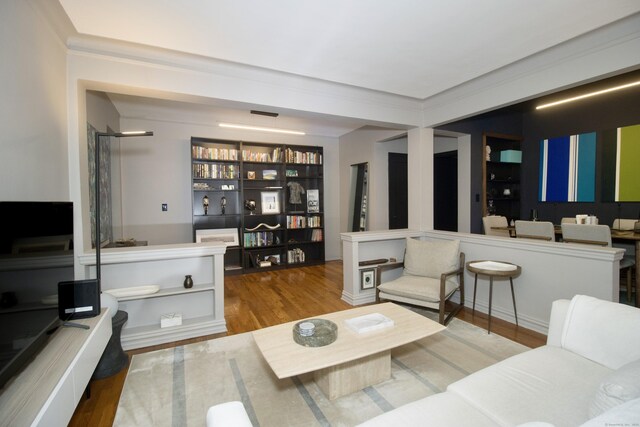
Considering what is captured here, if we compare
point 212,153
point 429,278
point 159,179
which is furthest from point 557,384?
point 159,179

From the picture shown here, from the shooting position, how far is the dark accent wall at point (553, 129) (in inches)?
176

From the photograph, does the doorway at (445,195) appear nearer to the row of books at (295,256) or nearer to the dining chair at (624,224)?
the dining chair at (624,224)

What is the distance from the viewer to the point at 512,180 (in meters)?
5.72

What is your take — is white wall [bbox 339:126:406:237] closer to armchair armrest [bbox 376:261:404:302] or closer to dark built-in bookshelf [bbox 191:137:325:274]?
dark built-in bookshelf [bbox 191:137:325:274]

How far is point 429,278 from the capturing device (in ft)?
11.2

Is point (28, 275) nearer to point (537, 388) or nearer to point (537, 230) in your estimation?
point (537, 388)

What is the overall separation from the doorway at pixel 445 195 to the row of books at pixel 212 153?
4.34 meters

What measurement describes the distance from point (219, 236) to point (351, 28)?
4.11 metres

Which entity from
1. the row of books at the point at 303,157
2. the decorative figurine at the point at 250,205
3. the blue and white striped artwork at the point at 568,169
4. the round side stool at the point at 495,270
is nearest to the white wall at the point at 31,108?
the decorative figurine at the point at 250,205

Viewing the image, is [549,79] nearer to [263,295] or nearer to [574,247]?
[574,247]

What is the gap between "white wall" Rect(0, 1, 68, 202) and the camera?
1.56 meters

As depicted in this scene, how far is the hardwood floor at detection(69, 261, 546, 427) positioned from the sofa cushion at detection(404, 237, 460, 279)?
590 mm

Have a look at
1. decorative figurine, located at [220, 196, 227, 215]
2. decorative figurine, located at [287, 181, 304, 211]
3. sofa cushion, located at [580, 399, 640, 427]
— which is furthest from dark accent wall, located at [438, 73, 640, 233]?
sofa cushion, located at [580, 399, 640, 427]

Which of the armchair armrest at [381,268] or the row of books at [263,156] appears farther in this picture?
the row of books at [263,156]
